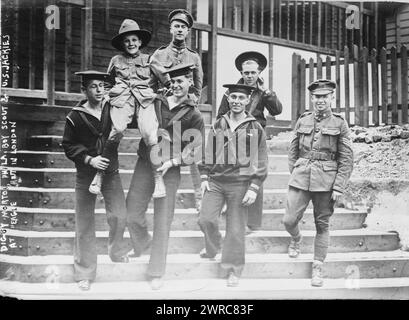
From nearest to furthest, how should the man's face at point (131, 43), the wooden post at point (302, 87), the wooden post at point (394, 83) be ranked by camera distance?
the man's face at point (131, 43) < the wooden post at point (302, 87) < the wooden post at point (394, 83)

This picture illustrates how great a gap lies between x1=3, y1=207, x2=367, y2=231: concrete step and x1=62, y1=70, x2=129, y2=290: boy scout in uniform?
0.44 meters

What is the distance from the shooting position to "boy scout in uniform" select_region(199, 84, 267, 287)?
14.7 ft

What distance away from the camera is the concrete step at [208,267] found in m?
4.45

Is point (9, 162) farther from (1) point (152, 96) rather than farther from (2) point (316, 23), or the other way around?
(2) point (316, 23)

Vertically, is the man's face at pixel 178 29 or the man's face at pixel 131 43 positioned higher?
the man's face at pixel 178 29

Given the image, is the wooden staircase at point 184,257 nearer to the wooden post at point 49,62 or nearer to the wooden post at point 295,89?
the wooden post at point 49,62

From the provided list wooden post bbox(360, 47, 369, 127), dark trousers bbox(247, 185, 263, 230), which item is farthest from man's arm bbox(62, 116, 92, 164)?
wooden post bbox(360, 47, 369, 127)

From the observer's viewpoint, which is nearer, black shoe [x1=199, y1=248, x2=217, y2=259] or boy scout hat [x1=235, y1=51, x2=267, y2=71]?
black shoe [x1=199, y1=248, x2=217, y2=259]

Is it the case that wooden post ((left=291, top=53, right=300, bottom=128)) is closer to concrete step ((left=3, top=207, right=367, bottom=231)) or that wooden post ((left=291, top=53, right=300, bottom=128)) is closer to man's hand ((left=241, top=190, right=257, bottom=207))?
concrete step ((left=3, top=207, right=367, bottom=231))

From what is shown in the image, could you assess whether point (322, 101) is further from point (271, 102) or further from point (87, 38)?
point (87, 38)

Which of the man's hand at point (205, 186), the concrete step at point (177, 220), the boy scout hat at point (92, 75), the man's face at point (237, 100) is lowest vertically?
the concrete step at point (177, 220)

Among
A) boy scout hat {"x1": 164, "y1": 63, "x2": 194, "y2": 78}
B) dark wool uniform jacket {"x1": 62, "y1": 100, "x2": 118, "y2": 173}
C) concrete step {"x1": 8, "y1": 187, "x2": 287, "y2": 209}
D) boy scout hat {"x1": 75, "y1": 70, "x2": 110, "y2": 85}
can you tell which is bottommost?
concrete step {"x1": 8, "y1": 187, "x2": 287, "y2": 209}

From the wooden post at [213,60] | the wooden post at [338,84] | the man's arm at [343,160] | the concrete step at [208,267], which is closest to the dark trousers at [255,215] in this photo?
the concrete step at [208,267]

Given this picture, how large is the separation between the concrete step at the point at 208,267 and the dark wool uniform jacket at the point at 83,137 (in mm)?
955
